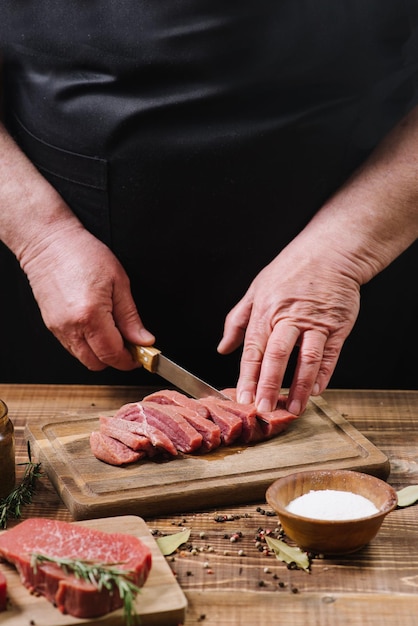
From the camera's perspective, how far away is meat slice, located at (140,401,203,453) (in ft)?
9.99

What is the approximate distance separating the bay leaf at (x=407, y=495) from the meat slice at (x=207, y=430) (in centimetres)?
60

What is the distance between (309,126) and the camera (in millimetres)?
3516

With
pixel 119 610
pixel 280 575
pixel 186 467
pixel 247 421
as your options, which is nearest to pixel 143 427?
pixel 186 467

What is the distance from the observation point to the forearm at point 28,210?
11.6 feet

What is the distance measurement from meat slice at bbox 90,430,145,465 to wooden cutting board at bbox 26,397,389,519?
2 centimetres

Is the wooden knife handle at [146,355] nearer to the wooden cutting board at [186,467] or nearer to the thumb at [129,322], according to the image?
the thumb at [129,322]

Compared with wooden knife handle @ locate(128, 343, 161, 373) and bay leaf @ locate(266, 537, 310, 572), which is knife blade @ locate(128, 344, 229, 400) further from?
bay leaf @ locate(266, 537, 310, 572)

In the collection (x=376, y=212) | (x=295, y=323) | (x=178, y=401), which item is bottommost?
(x=178, y=401)

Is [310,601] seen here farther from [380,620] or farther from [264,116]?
[264,116]

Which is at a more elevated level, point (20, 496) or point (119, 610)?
point (119, 610)

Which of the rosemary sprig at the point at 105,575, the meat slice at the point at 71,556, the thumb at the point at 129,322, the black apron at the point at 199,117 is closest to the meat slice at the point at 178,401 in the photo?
the thumb at the point at 129,322

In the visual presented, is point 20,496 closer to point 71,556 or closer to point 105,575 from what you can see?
point 71,556

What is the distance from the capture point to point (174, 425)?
10.2 ft

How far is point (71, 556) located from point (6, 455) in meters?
0.58
